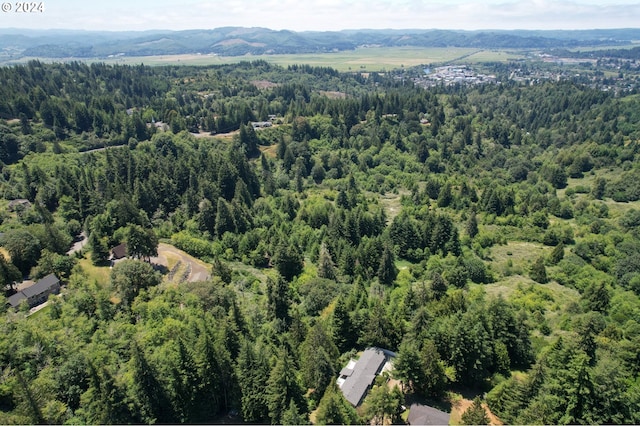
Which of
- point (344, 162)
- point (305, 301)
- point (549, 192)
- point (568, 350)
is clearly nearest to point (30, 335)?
point (305, 301)

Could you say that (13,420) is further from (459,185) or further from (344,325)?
(459,185)

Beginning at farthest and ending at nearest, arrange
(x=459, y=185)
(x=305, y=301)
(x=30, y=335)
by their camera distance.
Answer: (x=459, y=185), (x=305, y=301), (x=30, y=335)

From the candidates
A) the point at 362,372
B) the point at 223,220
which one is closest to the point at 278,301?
the point at 362,372

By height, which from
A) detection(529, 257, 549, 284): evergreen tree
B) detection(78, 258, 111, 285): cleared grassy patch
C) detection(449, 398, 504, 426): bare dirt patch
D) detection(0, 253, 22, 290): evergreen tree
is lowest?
detection(529, 257, 549, 284): evergreen tree

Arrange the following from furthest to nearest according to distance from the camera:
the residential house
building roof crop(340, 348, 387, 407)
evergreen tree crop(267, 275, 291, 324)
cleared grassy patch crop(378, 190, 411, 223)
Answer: cleared grassy patch crop(378, 190, 411, 223) → evergreen tree crop(267, 275, 291, 324) → the residential house → building roof crop(340, 348, 387, 407)

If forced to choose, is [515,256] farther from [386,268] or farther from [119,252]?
[119,252]

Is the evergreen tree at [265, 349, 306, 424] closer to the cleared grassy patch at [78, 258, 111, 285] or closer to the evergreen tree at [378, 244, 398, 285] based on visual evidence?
the cleared grassy patch at [78, 258, 111, 285]

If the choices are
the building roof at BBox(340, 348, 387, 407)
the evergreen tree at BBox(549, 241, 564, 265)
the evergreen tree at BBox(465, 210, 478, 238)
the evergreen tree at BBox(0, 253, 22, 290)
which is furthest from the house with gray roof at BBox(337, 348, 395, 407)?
the evergreen tree at BBox(465, 210, 478, 238)
